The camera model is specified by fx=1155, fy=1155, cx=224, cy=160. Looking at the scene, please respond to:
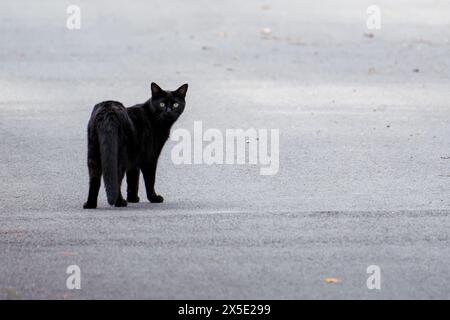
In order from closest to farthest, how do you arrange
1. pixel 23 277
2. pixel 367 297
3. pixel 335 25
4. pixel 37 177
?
pixel 367 297
pixel 23 277
pixel 37 177
pixel 335 25

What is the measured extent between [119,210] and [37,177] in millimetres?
1728

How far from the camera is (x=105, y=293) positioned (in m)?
6.47

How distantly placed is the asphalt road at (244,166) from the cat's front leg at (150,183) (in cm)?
12

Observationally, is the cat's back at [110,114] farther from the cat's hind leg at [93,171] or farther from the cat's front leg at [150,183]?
the cat's front leg at [150,183]

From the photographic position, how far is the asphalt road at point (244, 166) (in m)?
6.99

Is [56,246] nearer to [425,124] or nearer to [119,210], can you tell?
[119,210]

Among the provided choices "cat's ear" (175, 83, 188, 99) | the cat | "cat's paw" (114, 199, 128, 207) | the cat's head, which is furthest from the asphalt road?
"cat's ear" (175, 83, 188, 99)

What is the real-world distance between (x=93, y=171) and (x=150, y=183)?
0.65 metres

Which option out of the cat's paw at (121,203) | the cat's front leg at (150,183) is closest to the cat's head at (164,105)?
the cat's front leg at (150,183)

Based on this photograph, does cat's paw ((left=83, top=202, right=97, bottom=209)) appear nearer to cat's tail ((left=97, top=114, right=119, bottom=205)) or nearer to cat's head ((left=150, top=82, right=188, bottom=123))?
cat's tail ((left=97, top=114, right=119, bottom=205))

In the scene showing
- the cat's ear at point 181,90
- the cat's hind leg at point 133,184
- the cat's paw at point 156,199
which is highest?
the cat's ear at point 181,90

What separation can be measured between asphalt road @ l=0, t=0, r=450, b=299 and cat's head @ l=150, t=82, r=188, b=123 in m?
0.67

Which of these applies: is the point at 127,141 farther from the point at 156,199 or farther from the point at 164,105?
the point at 164,105

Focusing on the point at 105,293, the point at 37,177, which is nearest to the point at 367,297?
the point at 105,293
